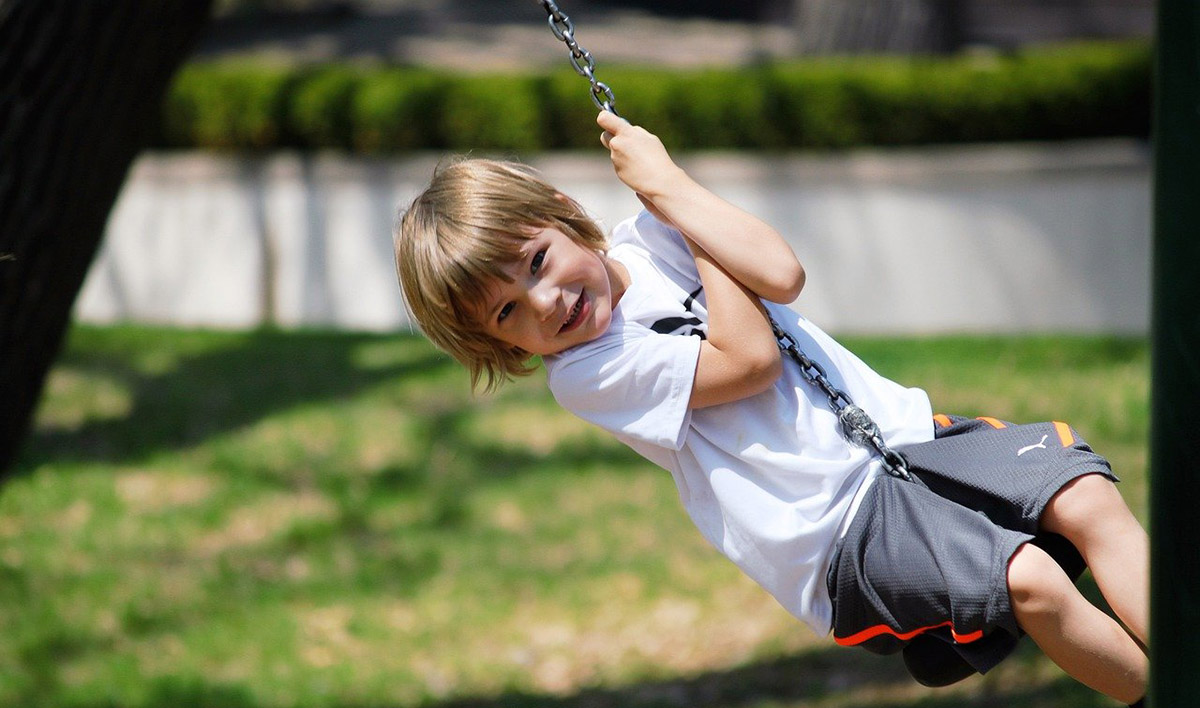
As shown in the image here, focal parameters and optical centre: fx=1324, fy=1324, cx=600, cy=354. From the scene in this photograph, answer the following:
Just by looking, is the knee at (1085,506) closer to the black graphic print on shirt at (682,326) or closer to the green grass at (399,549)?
the black graphic print on shirt at (682,326)

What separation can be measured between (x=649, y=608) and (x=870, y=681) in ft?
3.68

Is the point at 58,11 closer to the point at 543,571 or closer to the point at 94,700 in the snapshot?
the point at 94,700

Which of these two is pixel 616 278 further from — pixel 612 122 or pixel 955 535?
pixel 955 535

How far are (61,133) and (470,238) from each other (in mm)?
2154

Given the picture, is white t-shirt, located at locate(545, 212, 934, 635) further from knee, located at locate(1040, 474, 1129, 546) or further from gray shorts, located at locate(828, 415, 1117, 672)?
knee, located at locate(1040, 474, 1129, 546)

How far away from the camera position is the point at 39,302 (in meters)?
4.12

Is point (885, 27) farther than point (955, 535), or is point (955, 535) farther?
point (885, 27)

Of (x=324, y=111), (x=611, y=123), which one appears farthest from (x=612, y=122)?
(x=324, y=111)

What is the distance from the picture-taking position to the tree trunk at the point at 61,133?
12.5 ft

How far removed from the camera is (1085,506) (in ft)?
7.64

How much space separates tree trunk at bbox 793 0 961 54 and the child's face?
8252 millimetres

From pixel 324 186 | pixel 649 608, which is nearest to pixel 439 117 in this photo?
pixel 324 186

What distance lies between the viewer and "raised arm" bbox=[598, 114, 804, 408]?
234cm

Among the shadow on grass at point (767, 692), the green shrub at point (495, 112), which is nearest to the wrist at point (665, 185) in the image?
the shadow on grass at point (767, 692)
